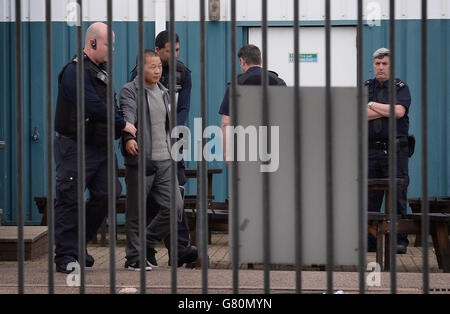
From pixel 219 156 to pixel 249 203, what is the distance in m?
6.63

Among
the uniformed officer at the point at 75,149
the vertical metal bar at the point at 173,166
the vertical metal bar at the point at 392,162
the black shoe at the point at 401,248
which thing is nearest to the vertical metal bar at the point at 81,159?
the vertical metal bar at the point at 173,166

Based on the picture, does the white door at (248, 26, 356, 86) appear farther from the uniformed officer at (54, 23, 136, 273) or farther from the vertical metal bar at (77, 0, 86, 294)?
the vertical metal bar at (77, 0, 86, 294)

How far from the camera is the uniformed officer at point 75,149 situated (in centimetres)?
523

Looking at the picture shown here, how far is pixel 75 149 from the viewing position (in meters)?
5.29

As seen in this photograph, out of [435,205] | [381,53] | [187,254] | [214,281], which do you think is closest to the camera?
[214,281]

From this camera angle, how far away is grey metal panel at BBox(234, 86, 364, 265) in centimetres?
306

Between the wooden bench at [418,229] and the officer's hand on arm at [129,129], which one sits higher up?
the officer's hand on arm at [129,129]

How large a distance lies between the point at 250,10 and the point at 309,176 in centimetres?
726

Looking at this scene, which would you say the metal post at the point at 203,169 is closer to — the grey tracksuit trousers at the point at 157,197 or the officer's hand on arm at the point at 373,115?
the grey tracksuit trousers at the point at 157,197

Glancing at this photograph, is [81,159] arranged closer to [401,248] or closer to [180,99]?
[180,99]

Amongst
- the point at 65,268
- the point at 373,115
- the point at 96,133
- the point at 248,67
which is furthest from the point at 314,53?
the point at 65,268

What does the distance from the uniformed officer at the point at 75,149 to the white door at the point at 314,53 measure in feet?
15.9

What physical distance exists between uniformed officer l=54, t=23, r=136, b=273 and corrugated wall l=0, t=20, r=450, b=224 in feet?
15.1
